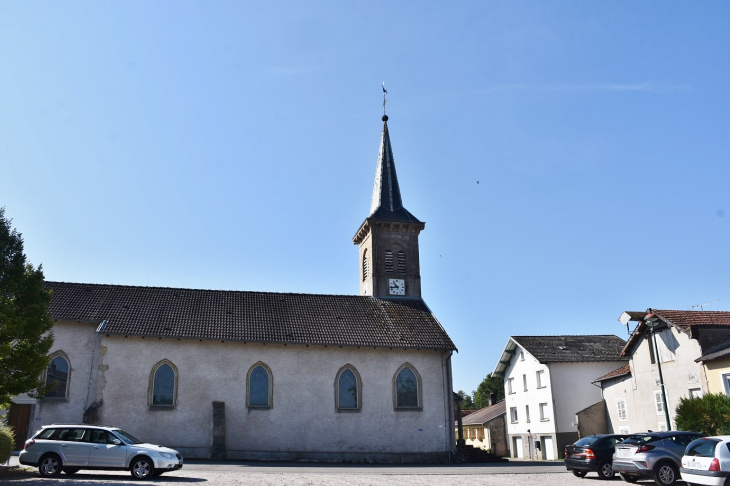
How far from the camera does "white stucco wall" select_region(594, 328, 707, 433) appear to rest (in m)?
27.0

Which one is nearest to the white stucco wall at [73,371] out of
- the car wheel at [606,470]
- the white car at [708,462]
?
the car wheel at [606,470]

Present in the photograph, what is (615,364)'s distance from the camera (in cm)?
4047

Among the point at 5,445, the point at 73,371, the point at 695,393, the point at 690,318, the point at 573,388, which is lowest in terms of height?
the point at 5,445

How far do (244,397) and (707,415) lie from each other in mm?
19738

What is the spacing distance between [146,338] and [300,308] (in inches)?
330

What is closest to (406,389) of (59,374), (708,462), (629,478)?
(629,478)

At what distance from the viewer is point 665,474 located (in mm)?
16672

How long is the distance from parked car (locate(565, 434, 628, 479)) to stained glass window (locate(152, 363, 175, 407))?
59.0 ft

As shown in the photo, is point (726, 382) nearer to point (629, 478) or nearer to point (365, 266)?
point (629, 478)

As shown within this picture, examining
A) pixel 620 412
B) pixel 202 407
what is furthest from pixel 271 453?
pixel 620 412

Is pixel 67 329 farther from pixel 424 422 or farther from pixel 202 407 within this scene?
pixel 424 422

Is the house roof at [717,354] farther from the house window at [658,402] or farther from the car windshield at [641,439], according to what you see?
the car windshield at [641,439]

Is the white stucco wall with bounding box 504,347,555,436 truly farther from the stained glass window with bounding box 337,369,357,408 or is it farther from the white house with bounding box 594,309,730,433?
the stained glass window with bounding box 337,369,357,408

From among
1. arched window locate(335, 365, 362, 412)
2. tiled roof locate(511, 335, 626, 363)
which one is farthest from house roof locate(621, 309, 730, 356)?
arched window locate(335, 365, 362, 412)
